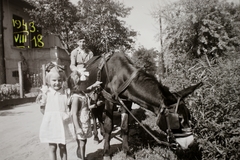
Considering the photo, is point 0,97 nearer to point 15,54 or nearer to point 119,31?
point 15,54

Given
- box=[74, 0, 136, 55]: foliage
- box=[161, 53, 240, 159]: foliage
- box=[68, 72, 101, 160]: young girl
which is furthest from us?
box=[74, 0, 136, 55]: foliage

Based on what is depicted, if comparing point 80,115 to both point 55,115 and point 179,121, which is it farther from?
point 179,121

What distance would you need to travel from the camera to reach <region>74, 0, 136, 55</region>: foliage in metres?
15.2

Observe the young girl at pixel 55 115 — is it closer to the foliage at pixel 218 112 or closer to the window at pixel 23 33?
the foliage at pixel 218 112

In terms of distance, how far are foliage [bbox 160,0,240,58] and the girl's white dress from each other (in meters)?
5.28

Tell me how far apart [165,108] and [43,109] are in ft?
6.38

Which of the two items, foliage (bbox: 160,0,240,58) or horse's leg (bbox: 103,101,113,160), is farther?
foliage (bbox: 160,0,240,58)

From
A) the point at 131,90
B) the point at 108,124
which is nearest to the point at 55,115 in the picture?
the point at 108,124

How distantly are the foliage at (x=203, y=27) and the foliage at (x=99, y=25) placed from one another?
6940 millimetres

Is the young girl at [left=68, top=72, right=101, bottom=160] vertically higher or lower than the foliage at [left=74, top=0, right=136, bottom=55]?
lower

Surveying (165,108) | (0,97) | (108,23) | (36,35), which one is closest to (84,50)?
(165,108)

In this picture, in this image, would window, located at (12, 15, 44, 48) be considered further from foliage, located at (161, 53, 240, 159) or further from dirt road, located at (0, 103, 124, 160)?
foliage, located at (161, 53, 240, 159)

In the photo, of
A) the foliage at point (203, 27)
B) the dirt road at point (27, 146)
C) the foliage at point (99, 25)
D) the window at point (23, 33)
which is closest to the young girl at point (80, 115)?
the dirt road at point (27, 146)

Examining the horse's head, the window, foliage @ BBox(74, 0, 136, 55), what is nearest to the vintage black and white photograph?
the horse's head
